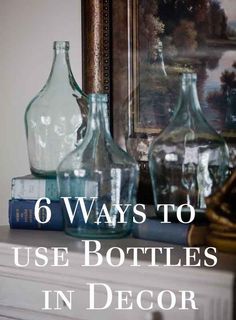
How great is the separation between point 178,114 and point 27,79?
22.3 inches

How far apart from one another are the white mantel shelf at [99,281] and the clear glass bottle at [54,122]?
0.53 feet

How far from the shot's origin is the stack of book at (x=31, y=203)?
1.20 metres

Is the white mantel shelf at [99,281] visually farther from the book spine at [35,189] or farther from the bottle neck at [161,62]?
the bottle neck at [161,62]

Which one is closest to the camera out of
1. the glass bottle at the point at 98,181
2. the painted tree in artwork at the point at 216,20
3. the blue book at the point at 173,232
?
the blue book at the point at 173,232

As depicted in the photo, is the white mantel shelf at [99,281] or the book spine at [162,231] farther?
the book spine at [162,231]

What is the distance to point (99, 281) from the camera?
3.36 feet

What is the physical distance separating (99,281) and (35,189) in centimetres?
26

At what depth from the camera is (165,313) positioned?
965mm

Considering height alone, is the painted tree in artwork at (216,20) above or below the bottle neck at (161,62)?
above

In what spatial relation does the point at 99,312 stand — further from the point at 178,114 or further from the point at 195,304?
A: the point at 178,114

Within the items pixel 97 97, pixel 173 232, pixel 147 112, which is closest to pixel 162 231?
pixel 173 232

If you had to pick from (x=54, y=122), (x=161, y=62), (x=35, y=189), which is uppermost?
(x=161, y=62)

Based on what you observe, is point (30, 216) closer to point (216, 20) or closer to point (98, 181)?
point (98, 181)

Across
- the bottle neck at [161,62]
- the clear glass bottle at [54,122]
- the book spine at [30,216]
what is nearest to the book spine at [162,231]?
the book spine at [30,216]
